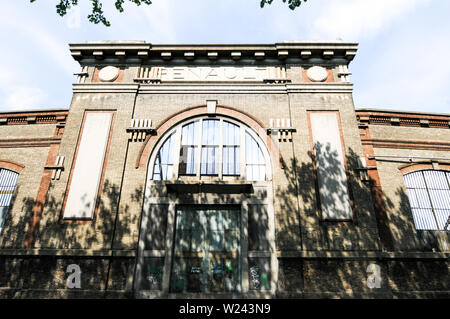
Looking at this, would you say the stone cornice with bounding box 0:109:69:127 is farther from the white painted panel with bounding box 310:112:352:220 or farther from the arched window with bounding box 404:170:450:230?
the arched window with bounding box 404:170:450:230

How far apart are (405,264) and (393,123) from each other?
6.08m

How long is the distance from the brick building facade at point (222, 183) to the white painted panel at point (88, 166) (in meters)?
0.06

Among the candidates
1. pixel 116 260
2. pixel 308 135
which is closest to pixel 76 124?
pixel 116 260

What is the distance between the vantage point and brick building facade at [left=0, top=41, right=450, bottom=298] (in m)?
10.3

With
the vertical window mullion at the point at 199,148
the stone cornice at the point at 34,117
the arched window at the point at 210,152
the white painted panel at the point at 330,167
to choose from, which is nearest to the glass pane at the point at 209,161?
the arched window at the point at 210,152

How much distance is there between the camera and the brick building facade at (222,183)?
10.3m

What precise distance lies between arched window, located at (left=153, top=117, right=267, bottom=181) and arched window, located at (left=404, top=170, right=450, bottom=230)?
5.99 meters

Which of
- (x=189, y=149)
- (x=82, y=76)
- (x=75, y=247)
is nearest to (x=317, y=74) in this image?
(x=189, y=149)

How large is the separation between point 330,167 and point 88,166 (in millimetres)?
9508

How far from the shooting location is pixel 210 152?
40.4 ft

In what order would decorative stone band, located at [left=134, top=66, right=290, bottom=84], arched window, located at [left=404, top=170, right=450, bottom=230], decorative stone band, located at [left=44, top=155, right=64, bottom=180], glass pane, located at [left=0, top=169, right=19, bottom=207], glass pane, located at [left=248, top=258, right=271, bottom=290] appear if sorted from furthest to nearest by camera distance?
decorative stone band, located at [left=134, top=66, right=290, bottom=84]
glass pane, located at [left=0, top=169, right=19, bottom=207]
decorative stone band, located at [left=44, top=155, right=64, bottom=180]
arched window, located at [left=404, top=170, right=450, bottom=230]
glass pane, located at [left=248, top=258, right=271, bottom=290]

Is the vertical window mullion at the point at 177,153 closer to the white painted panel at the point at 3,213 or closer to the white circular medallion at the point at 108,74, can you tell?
the white circular medallion at the point at 108,74

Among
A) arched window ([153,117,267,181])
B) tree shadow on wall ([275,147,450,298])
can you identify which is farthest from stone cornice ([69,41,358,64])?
tree shadow on wall ([275,147,450,298])

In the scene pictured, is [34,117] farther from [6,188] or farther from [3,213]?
[3,213]
